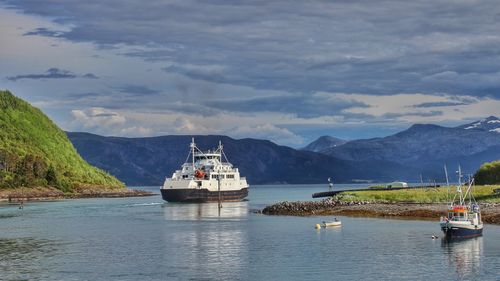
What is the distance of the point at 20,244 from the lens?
89188mm

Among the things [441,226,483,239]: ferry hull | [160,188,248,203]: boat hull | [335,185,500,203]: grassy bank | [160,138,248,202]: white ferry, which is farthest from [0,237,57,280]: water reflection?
[160,138,248,202]: white ferry

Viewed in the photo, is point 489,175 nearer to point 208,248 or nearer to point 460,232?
point 460,232

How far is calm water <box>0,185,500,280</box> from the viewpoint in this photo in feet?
210

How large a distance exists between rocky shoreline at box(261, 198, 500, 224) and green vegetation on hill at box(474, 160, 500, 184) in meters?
50.2

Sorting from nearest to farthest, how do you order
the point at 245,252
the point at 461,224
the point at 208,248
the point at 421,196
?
1. the point at 245,252
2. the point at 208,248
3. the point at 461,224
4. the point at 421,196

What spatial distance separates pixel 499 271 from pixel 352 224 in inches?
1794

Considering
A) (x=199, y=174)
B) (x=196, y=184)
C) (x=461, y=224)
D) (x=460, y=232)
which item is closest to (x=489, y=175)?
(x=199, y=174)

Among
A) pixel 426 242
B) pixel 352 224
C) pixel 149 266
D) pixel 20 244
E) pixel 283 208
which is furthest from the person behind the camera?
pixel 283 208

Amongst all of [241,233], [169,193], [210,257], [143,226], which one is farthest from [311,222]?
[169,193]

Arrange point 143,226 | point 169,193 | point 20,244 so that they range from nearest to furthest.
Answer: point 20,244 → point 143,226 → point 169,193

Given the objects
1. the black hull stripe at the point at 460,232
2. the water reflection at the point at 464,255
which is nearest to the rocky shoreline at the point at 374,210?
the black hull stripe at the point at 460,232

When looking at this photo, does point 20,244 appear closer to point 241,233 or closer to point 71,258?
point 71,258

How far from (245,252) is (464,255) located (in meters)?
22.3

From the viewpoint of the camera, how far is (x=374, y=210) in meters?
127
